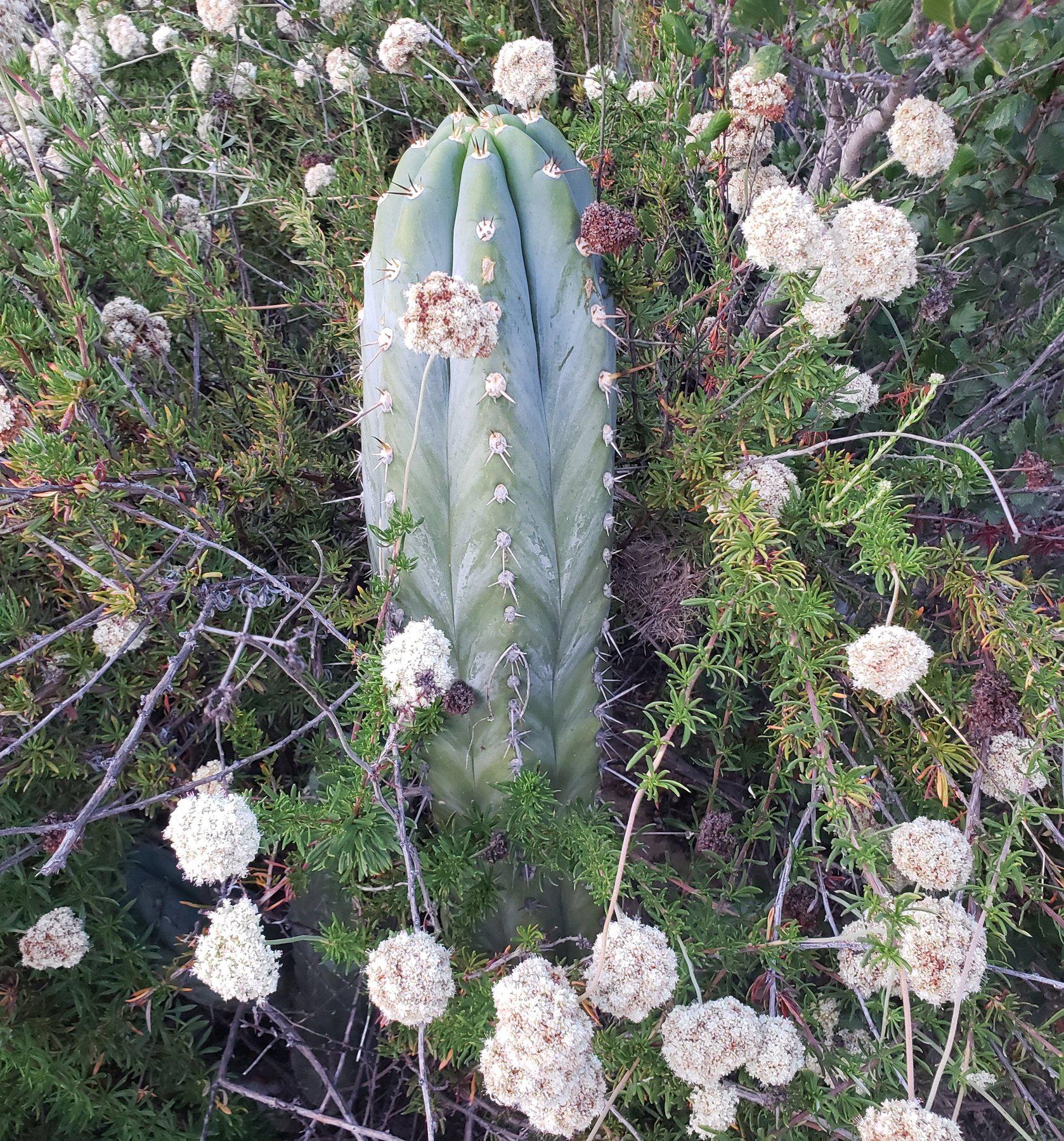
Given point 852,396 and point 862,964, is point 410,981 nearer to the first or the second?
point 862,964

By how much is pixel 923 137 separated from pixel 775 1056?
1276 mm

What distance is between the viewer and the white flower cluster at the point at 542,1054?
902mm

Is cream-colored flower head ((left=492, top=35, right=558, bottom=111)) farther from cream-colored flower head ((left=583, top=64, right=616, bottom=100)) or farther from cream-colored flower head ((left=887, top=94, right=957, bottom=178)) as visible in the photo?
cream-colored flower head ((left=887, top=94, right=957, bottom=178))

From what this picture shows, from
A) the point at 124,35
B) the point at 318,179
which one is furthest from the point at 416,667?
the point at 124,35

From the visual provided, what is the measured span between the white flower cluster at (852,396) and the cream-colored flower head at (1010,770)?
56cm

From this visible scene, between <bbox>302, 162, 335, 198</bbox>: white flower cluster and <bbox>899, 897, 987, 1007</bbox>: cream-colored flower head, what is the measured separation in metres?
1.81

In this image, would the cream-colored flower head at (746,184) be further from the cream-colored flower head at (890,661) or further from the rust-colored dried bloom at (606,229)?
the cream-colored flower head at (890,661)

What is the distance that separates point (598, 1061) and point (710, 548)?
85cm

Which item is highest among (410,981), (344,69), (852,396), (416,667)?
(344,69)

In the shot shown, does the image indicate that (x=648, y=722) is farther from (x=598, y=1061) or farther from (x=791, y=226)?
(x=791, y=226)

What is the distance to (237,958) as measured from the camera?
105 cm

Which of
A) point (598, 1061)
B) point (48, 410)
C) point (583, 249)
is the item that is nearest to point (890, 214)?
point (583, 249)

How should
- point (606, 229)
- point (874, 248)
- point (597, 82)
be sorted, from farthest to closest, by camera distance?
point (597, 82) < point (606, 229) < point (874, 248)

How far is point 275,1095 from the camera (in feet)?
5.39
